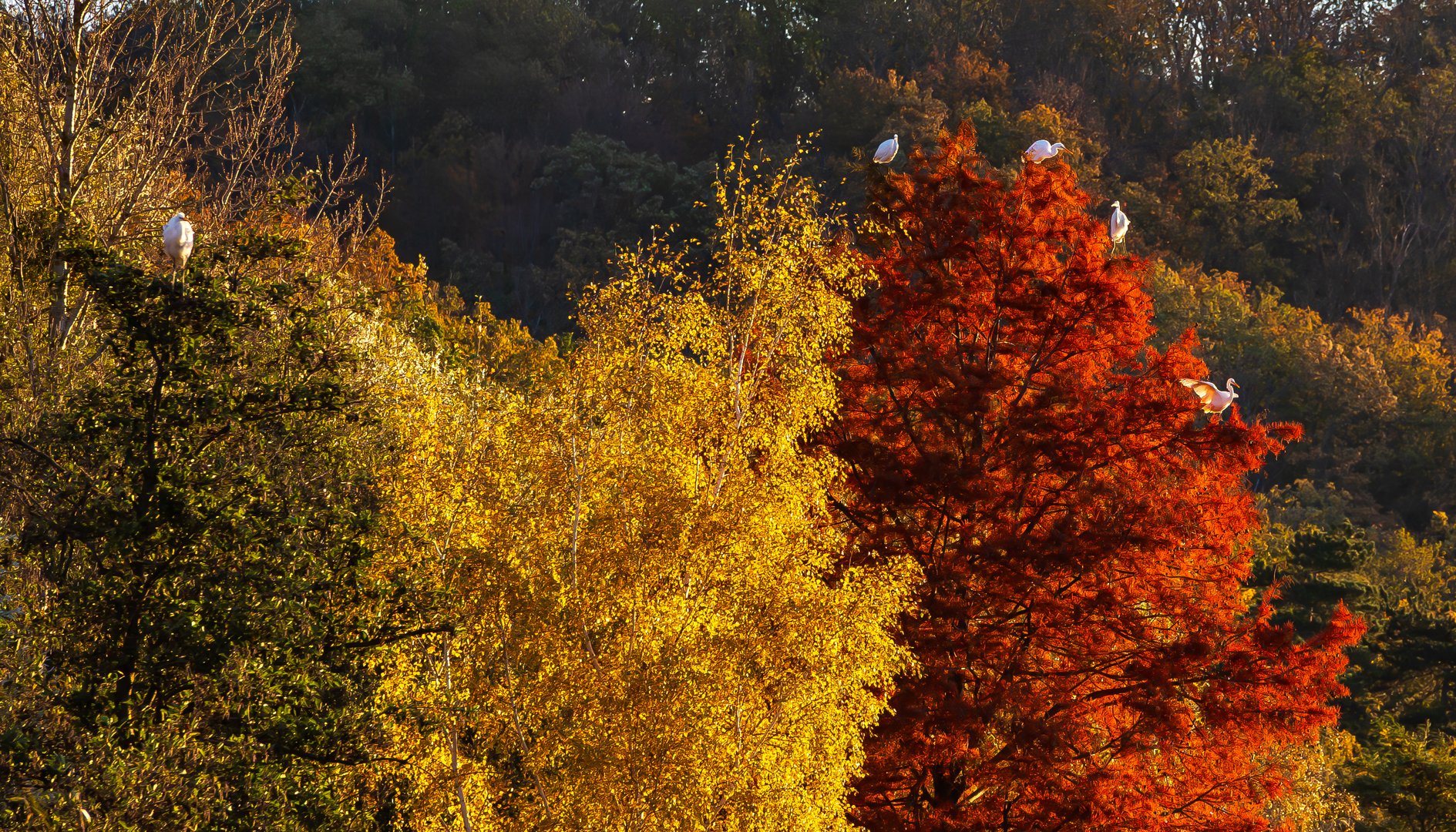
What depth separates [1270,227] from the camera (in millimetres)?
65062

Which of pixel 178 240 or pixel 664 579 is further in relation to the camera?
pixel 664 579

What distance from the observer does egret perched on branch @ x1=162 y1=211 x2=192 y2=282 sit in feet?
35.8

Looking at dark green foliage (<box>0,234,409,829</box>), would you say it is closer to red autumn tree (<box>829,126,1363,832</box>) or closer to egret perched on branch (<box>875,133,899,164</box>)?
red autumn tree (<box>829,126,1363,832</box>)

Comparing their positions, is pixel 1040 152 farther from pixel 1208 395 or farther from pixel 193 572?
pixel 193 572

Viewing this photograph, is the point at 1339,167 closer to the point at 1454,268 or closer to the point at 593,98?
the point at 1454,268

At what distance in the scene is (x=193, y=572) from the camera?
10461 mm

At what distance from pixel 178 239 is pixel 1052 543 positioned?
340 inches

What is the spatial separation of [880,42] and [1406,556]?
37.6 metres

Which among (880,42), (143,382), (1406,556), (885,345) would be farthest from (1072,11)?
(143,382)

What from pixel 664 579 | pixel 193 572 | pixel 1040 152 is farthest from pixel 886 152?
pixel 193 572

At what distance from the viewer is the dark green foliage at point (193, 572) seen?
10070 mm

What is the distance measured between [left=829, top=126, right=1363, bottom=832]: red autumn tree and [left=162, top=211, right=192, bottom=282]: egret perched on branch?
713 centimetres

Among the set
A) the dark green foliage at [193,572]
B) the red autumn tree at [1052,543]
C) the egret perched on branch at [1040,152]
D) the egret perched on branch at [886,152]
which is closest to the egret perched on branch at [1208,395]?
the red autumn tree at [1052,543]

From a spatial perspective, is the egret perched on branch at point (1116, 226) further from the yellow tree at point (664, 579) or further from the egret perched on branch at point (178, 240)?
the egret perched on branch at point (178, 240)
